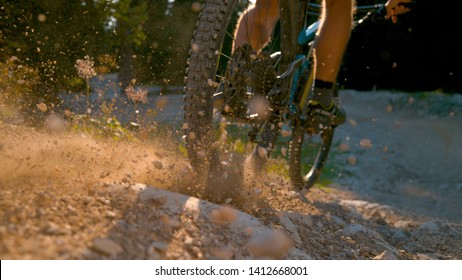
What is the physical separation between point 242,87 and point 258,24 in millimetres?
569

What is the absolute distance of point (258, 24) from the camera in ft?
11.5

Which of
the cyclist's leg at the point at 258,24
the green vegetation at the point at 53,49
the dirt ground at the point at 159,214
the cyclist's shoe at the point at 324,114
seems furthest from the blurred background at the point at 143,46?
the cyclist's shoe at the point at 324,114

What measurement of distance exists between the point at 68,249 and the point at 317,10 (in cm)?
294

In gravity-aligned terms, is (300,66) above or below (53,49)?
above

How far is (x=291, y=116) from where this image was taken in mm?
3625

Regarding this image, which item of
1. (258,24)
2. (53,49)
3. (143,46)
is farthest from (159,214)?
(143,46)

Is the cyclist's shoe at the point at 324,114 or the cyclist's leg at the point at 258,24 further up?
the cyclist's leg at the point at 258,24

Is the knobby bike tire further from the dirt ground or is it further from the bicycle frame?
the bicycle frame

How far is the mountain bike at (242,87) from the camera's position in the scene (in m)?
2.87

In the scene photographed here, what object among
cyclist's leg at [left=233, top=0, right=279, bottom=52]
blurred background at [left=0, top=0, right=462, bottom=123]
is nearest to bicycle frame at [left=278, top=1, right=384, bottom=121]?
cyclist's leg at [left=233, top=0, right=279, bottom=52]

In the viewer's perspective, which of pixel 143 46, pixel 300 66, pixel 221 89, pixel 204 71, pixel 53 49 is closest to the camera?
pixel 204 71

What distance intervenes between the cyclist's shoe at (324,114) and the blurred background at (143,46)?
1337mm

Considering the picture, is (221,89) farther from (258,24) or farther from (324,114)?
(324,114)

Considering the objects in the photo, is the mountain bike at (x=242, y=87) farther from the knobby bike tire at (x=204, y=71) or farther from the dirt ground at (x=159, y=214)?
the dirt ground at (x=159, y=214)
